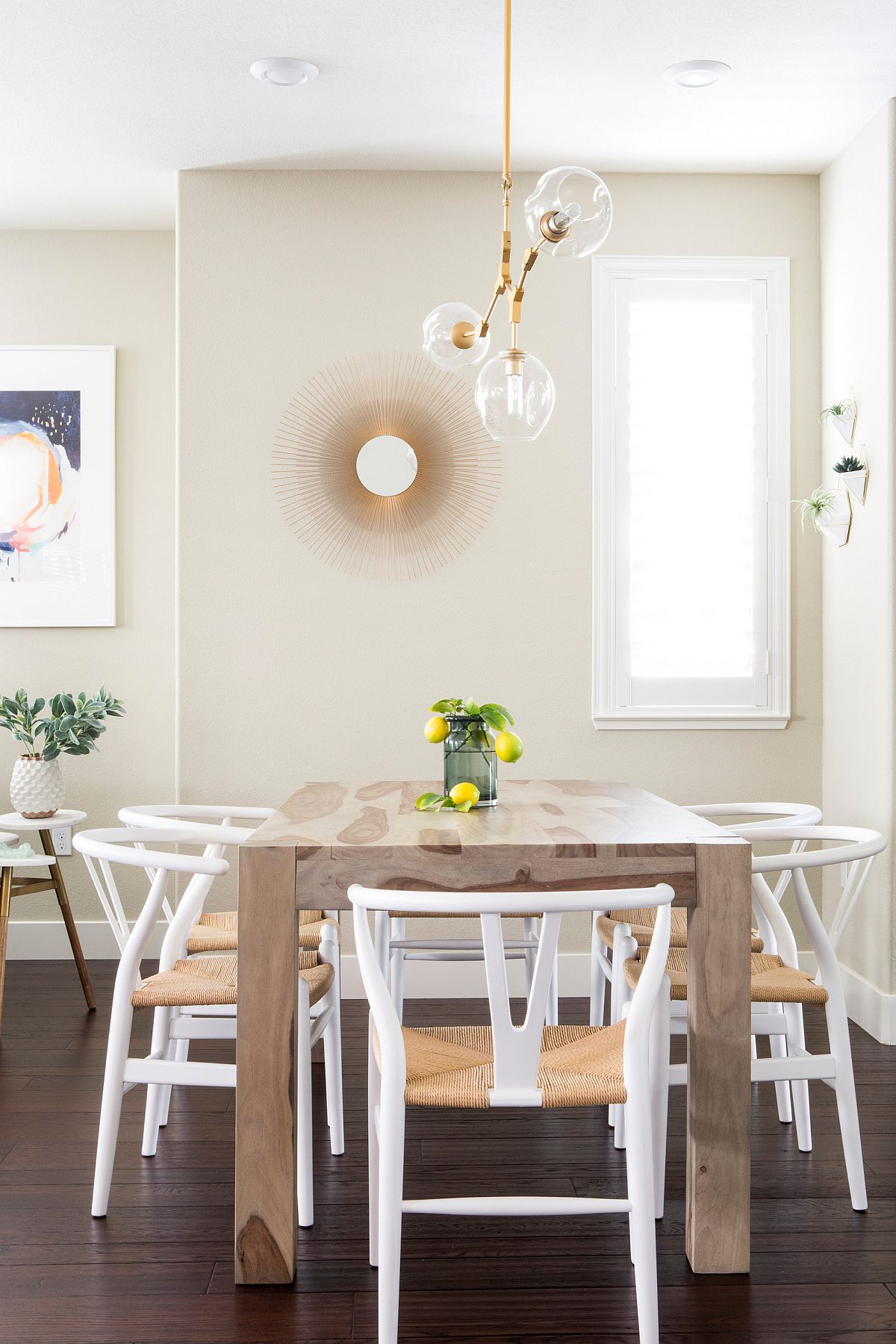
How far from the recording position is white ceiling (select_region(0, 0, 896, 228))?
279 cm

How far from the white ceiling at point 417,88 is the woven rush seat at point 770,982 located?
2.26 m

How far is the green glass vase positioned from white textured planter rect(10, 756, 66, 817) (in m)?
1.75

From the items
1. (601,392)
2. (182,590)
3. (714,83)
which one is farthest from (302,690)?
(714,83)

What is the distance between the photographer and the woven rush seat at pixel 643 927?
8.47 feet

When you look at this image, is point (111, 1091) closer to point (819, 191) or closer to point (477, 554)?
point (477, 554)

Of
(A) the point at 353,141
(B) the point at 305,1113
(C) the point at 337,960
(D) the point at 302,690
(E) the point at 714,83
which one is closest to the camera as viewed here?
(B) the point at 305,1113

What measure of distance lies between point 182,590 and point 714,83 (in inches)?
86.0

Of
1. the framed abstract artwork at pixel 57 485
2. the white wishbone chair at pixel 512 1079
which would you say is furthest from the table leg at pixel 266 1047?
the framed abstract artwork at pixel 57 485

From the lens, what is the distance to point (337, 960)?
258cm

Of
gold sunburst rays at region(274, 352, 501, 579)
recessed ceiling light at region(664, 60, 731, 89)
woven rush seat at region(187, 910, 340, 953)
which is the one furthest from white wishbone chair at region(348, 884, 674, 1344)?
recessed ceiling light at region(664, 60, 731, 89)

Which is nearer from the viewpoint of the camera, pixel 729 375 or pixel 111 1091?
pixel 111 1091

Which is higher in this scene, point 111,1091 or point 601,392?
point 601,392

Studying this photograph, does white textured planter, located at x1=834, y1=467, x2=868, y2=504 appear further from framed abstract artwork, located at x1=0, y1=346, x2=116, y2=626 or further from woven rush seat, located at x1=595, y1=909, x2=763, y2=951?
framed abstract artwork, located at x1=0, y1=346, x2=116, y2=626

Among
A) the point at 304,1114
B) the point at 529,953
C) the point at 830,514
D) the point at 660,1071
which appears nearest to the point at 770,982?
the point at 660,1071
